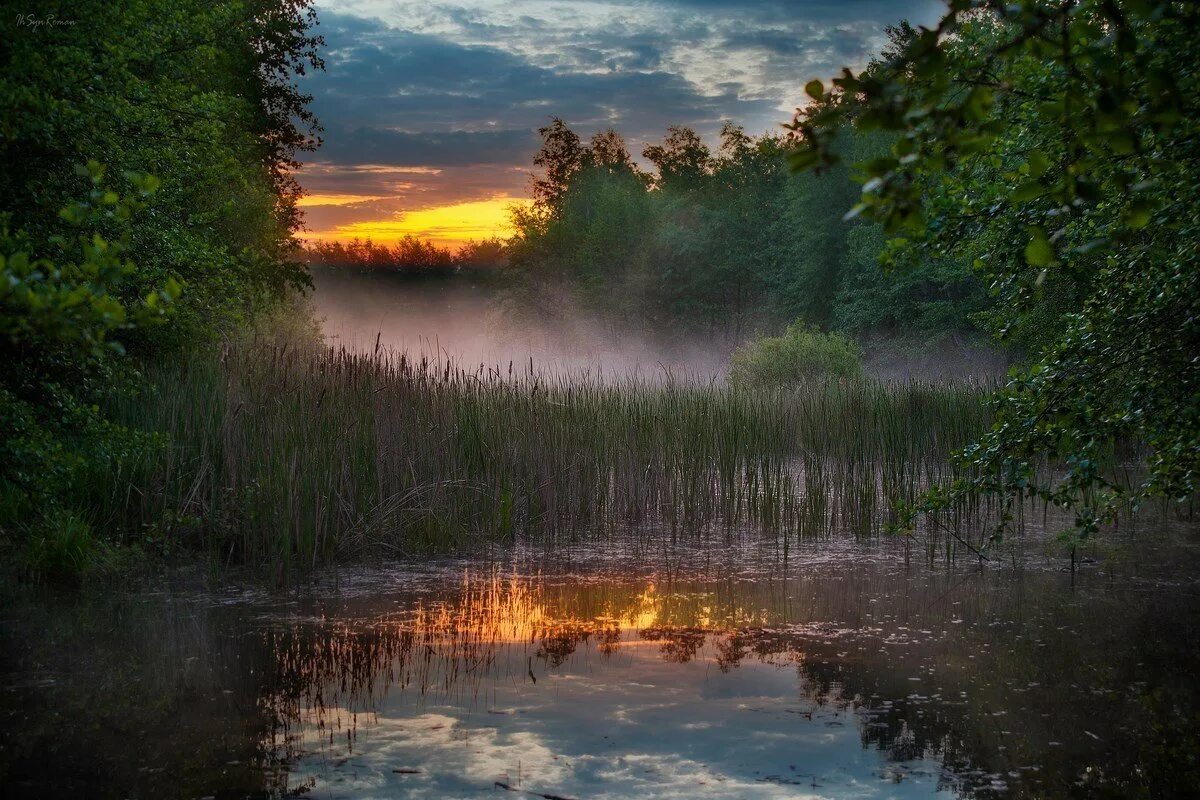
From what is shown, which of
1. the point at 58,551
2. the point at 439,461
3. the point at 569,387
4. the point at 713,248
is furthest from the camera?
the point at 713,248

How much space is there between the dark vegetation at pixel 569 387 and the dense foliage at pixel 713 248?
19.4 m

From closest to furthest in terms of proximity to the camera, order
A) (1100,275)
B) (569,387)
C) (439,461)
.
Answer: (1100,275)
(439,461)
(569,387)

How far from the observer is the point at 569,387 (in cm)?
881

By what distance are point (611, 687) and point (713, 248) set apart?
39.4 metres

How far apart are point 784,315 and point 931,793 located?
36.6m

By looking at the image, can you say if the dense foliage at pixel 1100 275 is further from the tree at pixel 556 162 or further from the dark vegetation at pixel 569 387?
the tree at pixel 556 162

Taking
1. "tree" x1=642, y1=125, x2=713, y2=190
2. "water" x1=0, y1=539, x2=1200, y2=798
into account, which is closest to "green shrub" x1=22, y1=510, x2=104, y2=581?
"water" x1=0, y1=539, x2=1200, y2=798

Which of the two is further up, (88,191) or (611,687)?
(88,191)

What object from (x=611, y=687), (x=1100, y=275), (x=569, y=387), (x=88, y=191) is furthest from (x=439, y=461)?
(x=1100, y=275)
